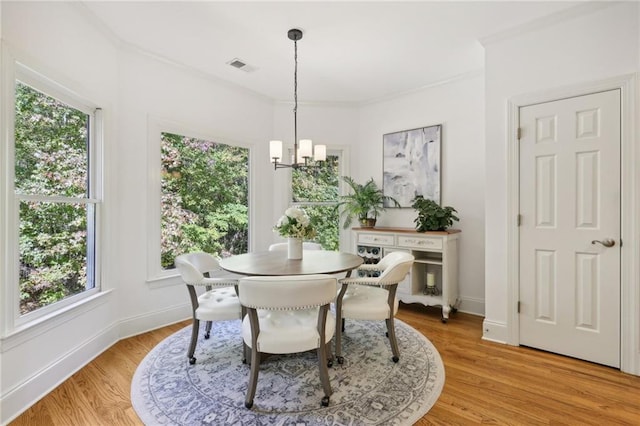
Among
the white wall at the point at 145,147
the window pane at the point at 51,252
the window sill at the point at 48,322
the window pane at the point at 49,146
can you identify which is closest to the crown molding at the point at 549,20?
the white wall at the point at 145,147

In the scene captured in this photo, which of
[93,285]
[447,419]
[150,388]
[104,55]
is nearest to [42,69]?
[104,55]

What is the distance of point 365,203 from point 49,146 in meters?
3.30

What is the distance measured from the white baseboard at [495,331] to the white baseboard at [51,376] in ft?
11.5

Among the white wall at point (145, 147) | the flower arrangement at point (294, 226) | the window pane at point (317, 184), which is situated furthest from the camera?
the window pane at point (317, 184)

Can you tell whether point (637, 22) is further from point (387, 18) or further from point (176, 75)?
point (176, 75)

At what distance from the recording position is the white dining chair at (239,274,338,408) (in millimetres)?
1764

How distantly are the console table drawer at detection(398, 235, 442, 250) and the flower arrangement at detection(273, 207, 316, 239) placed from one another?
1.42 m

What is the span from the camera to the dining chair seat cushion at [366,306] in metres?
2.37

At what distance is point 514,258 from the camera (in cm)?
277

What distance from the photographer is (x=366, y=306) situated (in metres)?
2.40

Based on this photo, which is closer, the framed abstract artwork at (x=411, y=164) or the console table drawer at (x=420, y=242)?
the console table drawer at (x=420, y=242)

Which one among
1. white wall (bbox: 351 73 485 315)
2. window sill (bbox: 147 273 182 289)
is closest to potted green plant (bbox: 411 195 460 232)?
white wall (bbox: 351 73 485 315)

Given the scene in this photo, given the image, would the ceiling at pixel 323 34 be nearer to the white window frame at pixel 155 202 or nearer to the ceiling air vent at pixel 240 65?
the ceiling air vent at pixel 240 65

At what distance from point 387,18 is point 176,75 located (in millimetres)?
2327
